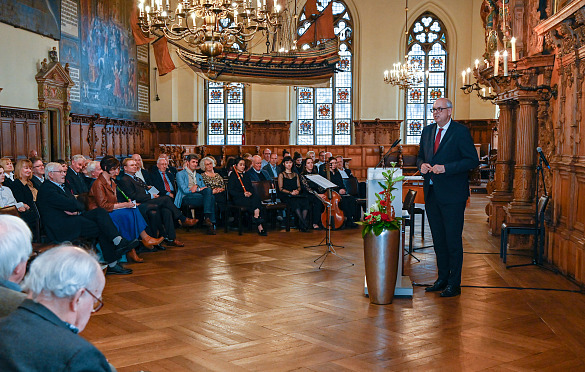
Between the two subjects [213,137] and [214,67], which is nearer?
[214,67]

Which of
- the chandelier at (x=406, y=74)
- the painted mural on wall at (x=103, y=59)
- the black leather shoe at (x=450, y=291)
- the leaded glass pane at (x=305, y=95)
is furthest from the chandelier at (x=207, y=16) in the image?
the leaded glass pane at (x=305, y=95)

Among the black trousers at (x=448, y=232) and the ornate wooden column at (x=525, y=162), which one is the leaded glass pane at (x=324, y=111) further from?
the black trousers at (x=448, y=232)

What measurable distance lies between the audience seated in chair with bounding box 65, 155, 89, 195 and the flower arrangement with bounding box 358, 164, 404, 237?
4.62 m

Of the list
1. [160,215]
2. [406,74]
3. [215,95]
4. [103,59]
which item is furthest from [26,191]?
[215,95]

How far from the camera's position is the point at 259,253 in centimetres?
750

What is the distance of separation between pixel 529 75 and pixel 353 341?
4931mm

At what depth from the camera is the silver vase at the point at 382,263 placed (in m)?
4.97

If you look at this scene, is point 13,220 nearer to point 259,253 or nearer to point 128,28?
point 259,253

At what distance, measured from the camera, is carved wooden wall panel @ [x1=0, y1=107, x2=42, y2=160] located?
1169 centimetres

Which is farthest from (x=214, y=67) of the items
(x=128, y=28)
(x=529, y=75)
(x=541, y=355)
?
(x=541, y=355)

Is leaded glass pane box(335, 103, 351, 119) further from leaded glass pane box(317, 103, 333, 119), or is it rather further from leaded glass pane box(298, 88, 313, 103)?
leaded glass pane box(298, 88, 313, 103)

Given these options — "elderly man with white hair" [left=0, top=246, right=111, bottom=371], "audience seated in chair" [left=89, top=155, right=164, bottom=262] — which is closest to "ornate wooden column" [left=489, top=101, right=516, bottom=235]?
"audience seated in chair" [left=89, top=155, right=164, bottom=262]

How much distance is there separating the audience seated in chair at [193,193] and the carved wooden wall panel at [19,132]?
4667 mm

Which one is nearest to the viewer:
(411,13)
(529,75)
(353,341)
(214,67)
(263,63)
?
(353,341)
